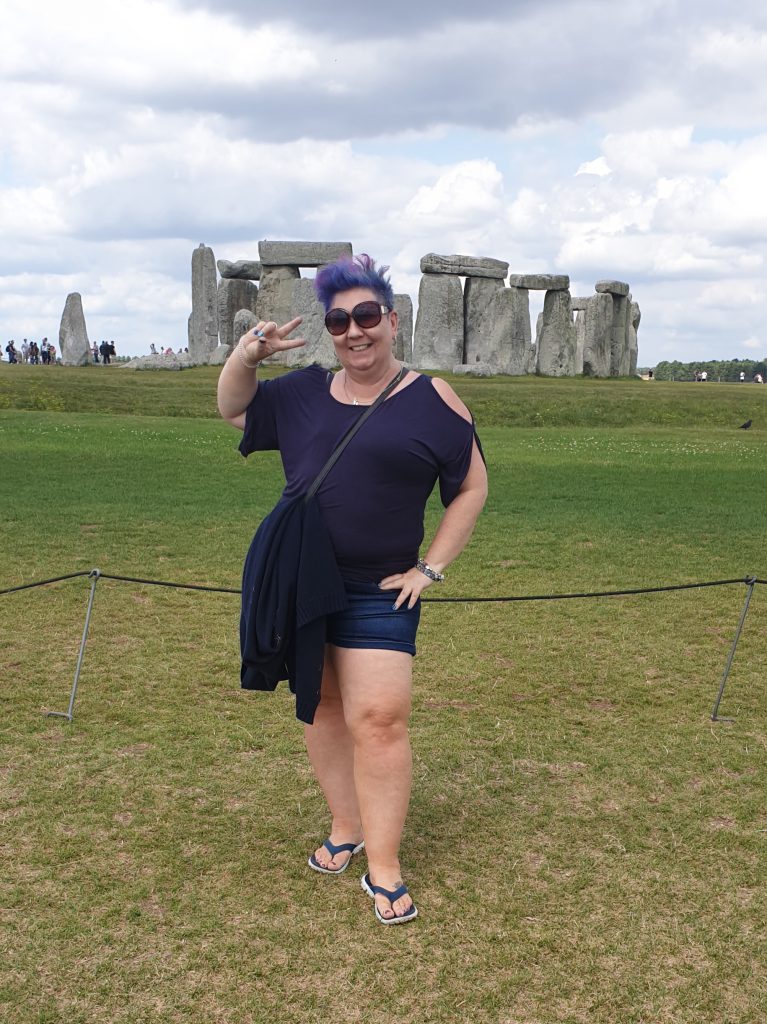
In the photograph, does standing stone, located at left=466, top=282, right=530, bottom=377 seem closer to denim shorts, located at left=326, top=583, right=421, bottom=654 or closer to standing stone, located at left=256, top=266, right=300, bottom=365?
standing stone, located at left=256, top=266, right=300, bottom=365

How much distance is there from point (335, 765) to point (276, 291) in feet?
98.5

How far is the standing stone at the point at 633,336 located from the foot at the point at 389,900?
3851 cm

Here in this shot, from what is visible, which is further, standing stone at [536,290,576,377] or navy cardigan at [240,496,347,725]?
standing stone at [536,290,576,377]

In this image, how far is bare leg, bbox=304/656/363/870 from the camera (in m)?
4.02

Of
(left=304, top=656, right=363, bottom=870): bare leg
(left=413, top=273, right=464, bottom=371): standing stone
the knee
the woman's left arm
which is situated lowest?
(left=304, top=656, right=363, bottom=870): bare leg

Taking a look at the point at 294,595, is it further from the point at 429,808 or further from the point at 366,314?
the point at 429,808

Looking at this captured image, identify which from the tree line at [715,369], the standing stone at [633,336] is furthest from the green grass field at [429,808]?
the tree line at [715,369]

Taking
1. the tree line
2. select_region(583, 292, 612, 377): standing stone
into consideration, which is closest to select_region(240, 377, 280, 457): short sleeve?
select_region(583, 292, 612, 377): standing stone

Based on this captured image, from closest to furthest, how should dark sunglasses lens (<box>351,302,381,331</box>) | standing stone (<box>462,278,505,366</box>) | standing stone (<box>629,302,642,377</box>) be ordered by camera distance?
dark sunglasses lens (<box>351,302,381,331</box>)
standing stone (<box>462,278,505,366</box>)
standing stone (<box>629,302,642,377</box>)

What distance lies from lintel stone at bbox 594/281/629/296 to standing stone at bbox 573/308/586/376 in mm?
996

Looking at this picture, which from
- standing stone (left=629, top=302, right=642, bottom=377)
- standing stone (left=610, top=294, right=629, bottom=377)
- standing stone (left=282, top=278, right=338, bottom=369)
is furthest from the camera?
standing stone (left=629, top=302, right=642, bottom=377)

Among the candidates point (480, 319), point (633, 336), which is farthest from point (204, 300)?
point (633, 336)

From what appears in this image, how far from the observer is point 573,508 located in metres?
12.6

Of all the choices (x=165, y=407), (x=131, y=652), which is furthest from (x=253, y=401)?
(x=165, y=407)
